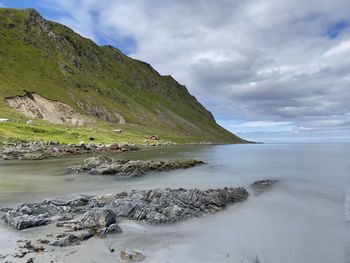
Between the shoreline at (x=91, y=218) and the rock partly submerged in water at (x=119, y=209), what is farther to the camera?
the rock partly submerged in water at (x=119, y=209)

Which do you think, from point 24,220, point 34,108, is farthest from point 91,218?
point 34,108

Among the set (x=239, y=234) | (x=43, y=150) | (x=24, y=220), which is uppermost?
(x=43, y=150)

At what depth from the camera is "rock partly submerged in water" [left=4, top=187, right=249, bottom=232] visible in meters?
21.6

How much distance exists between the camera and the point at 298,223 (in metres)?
24.8

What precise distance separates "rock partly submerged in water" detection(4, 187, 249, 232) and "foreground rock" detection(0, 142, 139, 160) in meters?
53.4

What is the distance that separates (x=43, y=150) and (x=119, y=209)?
66.1 metres

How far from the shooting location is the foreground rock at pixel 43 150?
7688cm

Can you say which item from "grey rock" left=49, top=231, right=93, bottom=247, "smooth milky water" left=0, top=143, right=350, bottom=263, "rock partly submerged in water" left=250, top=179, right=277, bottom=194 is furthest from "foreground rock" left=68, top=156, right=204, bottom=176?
"grey rock" left=49, top=231, right=93, bottom=247

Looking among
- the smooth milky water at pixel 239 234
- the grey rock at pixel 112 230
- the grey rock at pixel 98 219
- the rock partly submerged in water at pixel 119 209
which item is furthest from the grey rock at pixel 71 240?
the grey rock at pixel 98 219

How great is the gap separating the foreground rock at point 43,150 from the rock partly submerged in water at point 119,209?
53397mm

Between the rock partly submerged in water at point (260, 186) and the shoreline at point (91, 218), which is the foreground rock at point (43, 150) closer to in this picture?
the rock partly submerged in water at point (260, 186)

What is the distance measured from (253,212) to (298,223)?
411 cm

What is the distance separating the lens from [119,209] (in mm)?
25250

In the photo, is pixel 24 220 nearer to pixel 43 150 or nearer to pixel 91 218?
pixel 91 218
